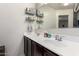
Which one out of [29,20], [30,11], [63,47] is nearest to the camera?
[63,47]

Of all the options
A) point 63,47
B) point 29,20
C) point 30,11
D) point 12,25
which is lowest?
point 63,47

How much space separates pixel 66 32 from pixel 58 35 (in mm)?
168

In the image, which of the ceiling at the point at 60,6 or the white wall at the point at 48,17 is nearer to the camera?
the ceiling at the point at 60,6

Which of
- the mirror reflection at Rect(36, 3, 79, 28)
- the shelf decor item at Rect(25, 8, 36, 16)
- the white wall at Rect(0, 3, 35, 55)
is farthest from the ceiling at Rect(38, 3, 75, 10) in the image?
the white wall at Rect(0, 3, 35, 55)

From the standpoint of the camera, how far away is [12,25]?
315cm

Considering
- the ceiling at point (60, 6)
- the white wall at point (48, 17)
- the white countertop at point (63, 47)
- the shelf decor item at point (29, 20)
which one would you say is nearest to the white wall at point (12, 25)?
the shelf decor item at point (29, 20)

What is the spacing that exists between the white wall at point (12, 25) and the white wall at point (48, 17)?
1.89 ft

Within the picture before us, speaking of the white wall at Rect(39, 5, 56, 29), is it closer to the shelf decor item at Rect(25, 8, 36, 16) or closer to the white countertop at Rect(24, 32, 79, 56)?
Result: the shelf decor item at Rect(25, 8, 36, 16)

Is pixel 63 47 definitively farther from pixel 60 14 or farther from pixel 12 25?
pixel 12 25

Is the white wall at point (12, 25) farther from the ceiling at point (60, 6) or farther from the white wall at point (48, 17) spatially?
the ceiling at point (60, 6)

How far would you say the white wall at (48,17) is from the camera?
8.19ft

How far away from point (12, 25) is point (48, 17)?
1.00m

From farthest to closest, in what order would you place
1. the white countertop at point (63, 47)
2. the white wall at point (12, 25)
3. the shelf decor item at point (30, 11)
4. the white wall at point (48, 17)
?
the white wall at point (12, 25)
the shelf decor item at point (30, 11)
the white wall at point (48, 17)
the white countertop at point (63, 47)

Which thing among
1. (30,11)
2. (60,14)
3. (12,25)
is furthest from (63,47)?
(12,25)
